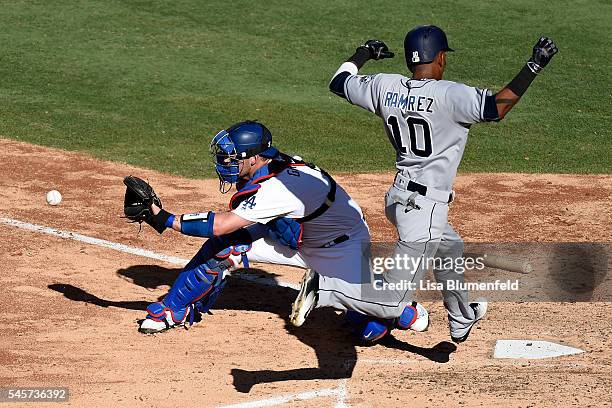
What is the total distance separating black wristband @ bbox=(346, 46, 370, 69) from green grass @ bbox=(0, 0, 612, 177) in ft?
14.1

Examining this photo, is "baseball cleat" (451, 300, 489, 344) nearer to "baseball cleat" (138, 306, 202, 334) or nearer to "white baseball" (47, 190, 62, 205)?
"baseball cleat" (138, 306, 202, 334)

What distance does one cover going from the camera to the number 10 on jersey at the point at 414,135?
6633mm

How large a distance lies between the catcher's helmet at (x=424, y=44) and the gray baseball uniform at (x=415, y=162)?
0.15 m

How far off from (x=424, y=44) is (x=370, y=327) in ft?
6.66

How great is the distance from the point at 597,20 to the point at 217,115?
740 centimetres

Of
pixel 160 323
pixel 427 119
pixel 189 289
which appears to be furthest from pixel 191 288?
pixel 427 119

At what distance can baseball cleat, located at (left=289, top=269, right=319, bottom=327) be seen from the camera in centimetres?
662

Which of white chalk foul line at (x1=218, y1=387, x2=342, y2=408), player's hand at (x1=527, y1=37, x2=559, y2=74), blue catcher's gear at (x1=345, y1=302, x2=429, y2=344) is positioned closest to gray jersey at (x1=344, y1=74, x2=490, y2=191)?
player's hand at (x1=527, y1=37, x2=559, y2=74)

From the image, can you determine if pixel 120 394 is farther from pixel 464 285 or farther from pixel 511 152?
pixel 511 152

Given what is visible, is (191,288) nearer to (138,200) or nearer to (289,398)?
(138,200)

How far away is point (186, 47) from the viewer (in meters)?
16.3

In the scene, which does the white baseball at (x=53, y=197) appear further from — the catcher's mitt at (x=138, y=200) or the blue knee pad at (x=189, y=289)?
the catcher's mitt at (x=138, y=200)

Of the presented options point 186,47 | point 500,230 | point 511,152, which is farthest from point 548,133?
point 186,47

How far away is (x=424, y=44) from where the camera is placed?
6.71m
